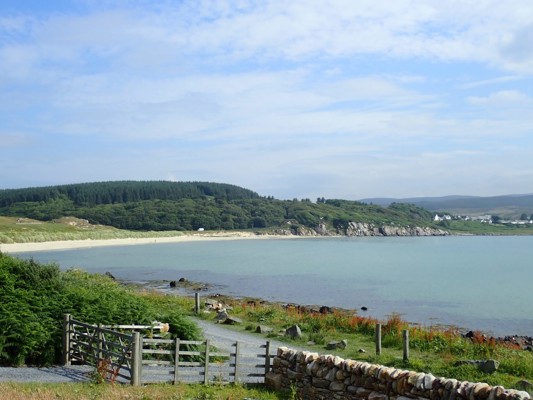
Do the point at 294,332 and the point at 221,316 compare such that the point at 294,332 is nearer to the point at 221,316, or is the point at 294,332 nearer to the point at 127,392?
the point at 221,316

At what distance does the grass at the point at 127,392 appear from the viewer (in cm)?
1316

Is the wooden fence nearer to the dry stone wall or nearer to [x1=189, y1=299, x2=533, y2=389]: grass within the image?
the dry stone wall

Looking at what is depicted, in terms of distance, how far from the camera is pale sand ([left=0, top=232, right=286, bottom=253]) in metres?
97.7

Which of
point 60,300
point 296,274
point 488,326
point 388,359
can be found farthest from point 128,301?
point 296,274

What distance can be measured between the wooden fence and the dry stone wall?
1.17 meters

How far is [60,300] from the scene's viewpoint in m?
19.4

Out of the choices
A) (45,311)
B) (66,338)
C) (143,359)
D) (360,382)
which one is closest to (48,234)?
(45,311)

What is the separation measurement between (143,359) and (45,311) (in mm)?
3618

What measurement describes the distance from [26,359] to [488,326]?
27651 mm

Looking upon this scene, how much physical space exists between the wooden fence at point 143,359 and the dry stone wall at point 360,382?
1171 mm

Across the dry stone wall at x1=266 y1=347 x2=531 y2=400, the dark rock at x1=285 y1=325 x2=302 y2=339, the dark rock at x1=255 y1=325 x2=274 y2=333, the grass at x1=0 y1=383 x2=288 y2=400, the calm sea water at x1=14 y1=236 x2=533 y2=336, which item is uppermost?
the dry stone wall at x1=266 y1=347 x2=531 y2=400

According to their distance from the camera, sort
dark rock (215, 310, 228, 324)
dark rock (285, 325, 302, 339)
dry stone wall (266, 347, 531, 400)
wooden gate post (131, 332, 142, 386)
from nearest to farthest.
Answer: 1. dry stone wall (266, 347, 531, 400)
2. wooden gate post (131, 332, 142, 386)
3. dark rock (285, 325, 302, 339)
4. dark rock (215, 310, 228, 324)

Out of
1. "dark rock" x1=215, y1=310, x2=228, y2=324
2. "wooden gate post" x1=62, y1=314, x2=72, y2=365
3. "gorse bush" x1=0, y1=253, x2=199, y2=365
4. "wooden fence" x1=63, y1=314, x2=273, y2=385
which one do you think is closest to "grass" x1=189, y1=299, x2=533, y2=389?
"dark rock" x1=215, y1=310, x2=228, y2=324

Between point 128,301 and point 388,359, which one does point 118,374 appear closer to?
point 128,301
